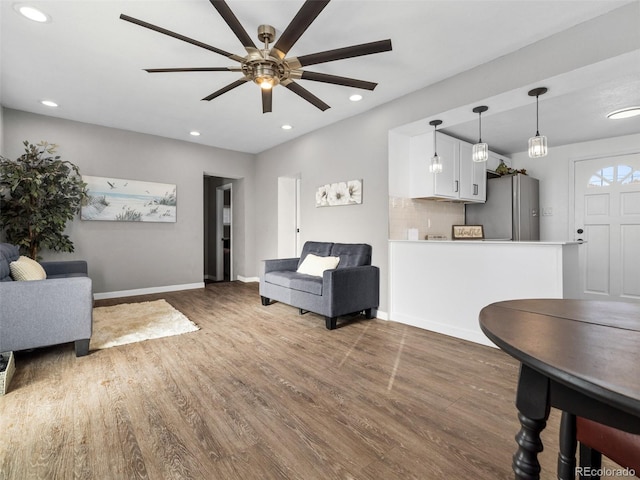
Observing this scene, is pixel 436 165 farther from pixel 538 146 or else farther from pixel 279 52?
pixel 279 52

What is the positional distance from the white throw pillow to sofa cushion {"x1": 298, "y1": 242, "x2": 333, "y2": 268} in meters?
0.14

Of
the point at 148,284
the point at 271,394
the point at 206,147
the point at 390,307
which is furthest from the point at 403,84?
the point at 148,284

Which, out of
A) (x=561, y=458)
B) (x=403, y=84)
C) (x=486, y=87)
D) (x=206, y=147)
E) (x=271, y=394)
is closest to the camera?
(x=561, y=458)

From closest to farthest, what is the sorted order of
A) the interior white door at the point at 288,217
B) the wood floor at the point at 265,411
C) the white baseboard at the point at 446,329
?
the wood floor at the point at 265,411 < the white baseboard at the point at 446,329 < the interior white door at the point at 288,217

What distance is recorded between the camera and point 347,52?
1.95 m

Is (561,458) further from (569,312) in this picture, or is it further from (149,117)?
(149,117)

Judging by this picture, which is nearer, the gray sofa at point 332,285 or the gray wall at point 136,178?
the gray sofa at point 332,285

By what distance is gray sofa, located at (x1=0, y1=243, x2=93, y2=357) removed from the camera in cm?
222

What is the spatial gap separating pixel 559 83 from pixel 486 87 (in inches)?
21.3

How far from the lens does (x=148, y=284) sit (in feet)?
16.5

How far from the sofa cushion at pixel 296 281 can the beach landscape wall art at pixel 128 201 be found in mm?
2407

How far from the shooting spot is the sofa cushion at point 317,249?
13.8 feet

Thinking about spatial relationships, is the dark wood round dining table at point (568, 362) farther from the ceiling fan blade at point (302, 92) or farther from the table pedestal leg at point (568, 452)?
the ceiling fan blade at point (302, 92)

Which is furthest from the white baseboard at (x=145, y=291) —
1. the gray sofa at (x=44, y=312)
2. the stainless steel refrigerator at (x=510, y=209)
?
the stainless steel refrigerator at (x=510, y=209)
